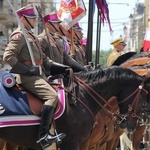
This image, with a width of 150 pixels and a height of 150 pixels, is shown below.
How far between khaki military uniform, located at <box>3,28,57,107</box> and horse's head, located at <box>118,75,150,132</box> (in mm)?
1094

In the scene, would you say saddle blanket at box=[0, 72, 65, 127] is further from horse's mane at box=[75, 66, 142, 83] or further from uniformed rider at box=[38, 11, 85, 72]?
uniformed rider at box=[38, 11, 85, 72]

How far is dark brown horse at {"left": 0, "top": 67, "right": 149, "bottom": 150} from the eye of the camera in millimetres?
6648

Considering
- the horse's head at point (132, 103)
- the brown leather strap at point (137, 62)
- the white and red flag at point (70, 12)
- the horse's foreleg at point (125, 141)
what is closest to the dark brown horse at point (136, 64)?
the brown leather strap at point (137, 62)

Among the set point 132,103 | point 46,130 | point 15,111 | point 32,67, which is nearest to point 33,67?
point 32,67

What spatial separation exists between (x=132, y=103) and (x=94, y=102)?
56 centimetres

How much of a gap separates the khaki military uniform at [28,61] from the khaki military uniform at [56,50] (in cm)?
120

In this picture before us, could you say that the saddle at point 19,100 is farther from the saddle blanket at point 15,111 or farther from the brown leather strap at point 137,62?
the brown leather strap at point 137,62

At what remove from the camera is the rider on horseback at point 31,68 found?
645 cm

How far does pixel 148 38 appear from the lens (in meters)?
10.4

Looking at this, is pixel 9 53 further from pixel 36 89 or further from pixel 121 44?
pixel 121 44

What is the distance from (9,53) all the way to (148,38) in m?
4.53

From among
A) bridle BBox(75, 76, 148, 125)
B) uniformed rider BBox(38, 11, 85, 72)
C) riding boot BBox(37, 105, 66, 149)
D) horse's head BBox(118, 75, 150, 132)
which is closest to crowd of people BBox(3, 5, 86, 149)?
riding boot BBox(37, 105, 66, 149)

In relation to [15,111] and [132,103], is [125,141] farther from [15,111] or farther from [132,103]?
[15,111]

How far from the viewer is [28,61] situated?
688 cm
